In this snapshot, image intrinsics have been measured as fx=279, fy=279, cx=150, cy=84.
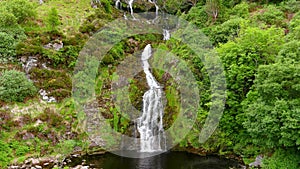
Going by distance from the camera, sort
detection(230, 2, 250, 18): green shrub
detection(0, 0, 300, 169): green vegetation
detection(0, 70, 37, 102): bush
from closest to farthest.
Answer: detection(0, 0, 300, 169): green vegetation < detection(0, 70, 37, 102): bush < detection(230, 2, 250, 18): green shrub

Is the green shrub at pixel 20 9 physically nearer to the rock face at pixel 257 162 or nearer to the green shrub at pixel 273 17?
the green shrub at pixel 273 17

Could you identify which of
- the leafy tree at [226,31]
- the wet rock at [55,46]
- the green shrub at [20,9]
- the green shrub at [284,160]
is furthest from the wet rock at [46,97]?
the green shrub at [284,160]

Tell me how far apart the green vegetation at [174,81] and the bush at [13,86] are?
0.32 feet

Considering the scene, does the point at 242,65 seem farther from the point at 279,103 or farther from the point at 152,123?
the point at 152,123

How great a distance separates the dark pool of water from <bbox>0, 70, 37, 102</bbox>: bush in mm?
9956

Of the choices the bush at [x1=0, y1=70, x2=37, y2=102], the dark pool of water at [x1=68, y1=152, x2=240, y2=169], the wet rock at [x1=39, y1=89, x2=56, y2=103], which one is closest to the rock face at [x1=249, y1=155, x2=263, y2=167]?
the dark pool of water at [x1=68, y1=152, x2=240, y2=169]

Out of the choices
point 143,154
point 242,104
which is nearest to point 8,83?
point 143,154

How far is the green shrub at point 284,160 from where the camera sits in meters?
20.2

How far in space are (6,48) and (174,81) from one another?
2093cm

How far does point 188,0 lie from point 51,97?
2933cm

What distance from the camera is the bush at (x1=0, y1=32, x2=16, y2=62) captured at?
3373cm

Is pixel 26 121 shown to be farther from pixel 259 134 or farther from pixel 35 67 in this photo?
pixel 259 134

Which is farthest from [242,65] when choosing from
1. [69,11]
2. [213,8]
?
[69,11]

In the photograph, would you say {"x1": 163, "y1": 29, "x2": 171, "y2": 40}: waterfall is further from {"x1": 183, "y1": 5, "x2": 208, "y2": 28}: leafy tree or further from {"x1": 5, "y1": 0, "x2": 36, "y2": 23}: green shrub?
{"x1": 5, "y1": 0, "x2": 36, "y2": 23}: green shrub
